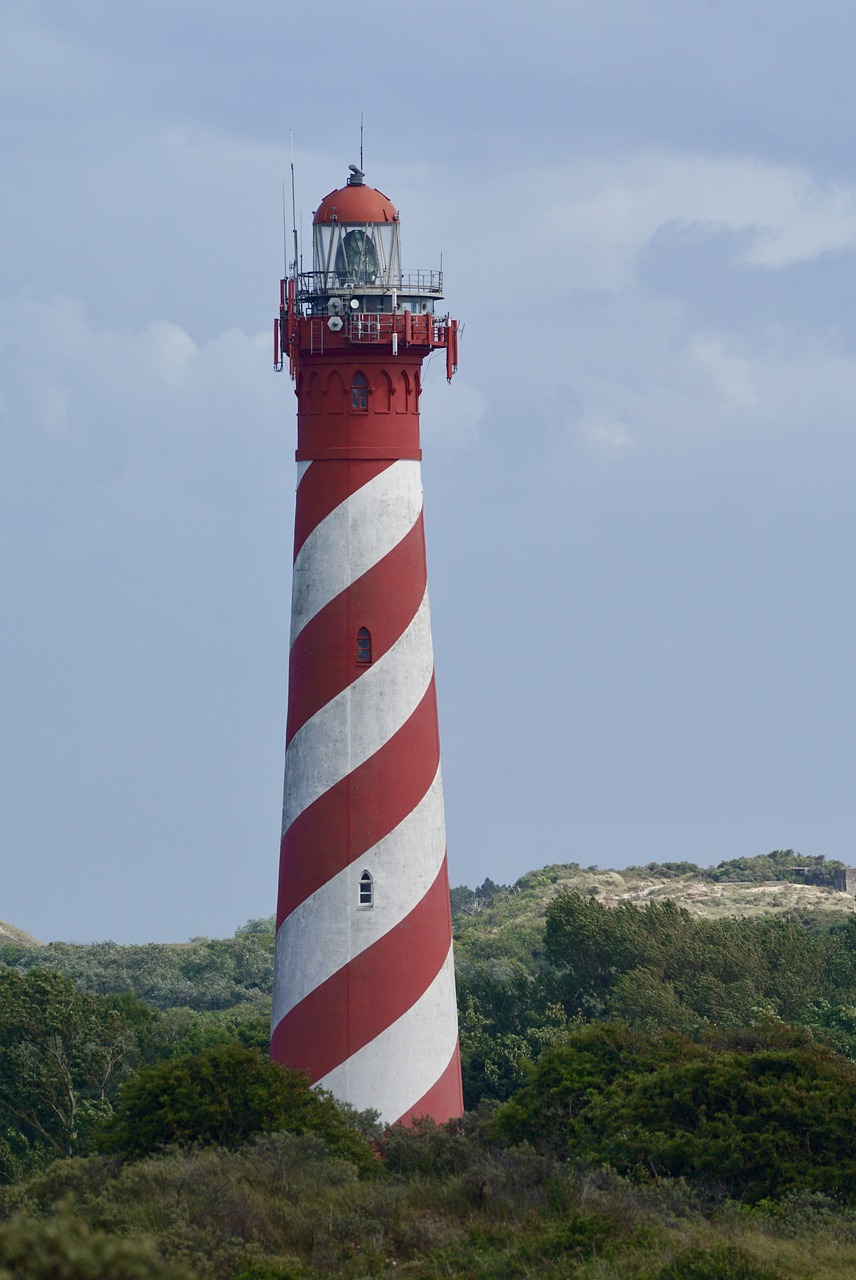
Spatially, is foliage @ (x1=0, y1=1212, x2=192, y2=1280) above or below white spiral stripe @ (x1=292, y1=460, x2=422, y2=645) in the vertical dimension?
below

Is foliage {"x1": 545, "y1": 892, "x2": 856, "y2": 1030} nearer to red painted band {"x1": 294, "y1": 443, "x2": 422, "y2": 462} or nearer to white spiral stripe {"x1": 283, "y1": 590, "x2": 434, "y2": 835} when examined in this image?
white spiral stripe {"x1": 283, "y1": 590, "x2": 434, "y2": 835}

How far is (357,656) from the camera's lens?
1146 inches

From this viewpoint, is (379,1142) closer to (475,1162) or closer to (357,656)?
(475,1162)

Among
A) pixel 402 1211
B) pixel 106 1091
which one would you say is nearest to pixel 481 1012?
pixel 106 1091

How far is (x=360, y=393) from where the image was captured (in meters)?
29.5

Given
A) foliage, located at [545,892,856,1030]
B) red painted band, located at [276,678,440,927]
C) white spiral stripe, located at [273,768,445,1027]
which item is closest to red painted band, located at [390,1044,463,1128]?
white spiral stripe, located at [273,768,445,1027]

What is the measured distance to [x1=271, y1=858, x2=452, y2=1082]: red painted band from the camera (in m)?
28.9

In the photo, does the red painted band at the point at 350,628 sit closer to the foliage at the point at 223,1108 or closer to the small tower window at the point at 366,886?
the small tower window at the point at 366,886

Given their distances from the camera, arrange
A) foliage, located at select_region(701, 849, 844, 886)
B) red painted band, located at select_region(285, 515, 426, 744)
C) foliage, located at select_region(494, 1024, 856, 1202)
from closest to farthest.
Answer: foliage, located at select_region(494, 1024, 856, 1202) < red painted band, located at select_region(285, 515, 426, 744) < foliage, located at select_region(701, 849, 844, 886)

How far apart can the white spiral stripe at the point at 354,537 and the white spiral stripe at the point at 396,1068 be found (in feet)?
18.5

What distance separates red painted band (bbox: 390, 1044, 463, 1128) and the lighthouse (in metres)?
0.03

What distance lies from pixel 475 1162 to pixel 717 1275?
5932 millimetres

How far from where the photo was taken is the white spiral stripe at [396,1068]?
28.8 meters

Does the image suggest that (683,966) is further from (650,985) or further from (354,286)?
(354,286)
